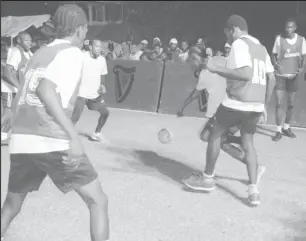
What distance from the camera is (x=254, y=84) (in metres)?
4.83

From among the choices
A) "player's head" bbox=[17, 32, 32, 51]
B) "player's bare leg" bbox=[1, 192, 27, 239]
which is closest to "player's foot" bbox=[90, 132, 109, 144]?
"player's head" bbox=[17, 32, 32, 51]

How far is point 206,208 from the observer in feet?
16.1

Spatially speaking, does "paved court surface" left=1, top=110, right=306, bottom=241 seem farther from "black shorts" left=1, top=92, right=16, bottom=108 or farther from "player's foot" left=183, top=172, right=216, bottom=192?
"black shorts" left=1, top=92, right=16, bottom=108

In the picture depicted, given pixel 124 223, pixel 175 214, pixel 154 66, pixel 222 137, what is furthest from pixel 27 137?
pixel 154 66

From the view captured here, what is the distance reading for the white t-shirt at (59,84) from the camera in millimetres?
2955

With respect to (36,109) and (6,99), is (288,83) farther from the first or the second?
(36,109)

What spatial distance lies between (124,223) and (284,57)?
5158 millimetres

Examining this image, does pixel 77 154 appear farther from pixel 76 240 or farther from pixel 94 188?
pixel 76 240

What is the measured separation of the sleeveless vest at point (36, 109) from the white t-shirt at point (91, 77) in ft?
15.0

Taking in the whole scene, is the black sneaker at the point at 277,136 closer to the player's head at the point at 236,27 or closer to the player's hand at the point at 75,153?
the player's head at the point at 236,27

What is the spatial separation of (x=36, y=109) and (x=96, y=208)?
0.76 meters

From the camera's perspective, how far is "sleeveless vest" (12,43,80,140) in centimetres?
302

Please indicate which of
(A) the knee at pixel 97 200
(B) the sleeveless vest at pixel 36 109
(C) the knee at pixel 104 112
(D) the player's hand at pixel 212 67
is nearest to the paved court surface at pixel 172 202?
(C) the knee at pixel 104 112

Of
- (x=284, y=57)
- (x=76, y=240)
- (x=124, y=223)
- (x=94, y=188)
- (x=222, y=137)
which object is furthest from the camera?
(x=284, y=57)
